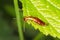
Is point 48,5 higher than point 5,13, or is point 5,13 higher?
point 48,5

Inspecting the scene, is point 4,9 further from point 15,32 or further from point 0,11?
point 15,32

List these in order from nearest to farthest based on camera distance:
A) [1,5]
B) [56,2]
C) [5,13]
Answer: [56,2]
[1,5]
[5,13]

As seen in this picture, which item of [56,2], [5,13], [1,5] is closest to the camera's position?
[56,2]

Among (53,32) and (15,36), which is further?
(15,36)

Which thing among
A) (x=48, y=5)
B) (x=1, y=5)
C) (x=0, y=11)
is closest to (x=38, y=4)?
(x=48, y=5)

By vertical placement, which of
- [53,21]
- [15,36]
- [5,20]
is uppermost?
[53,21]

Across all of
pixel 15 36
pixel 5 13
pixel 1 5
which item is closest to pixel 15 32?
pixel 15 36

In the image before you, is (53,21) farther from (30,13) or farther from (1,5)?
(1,5)
